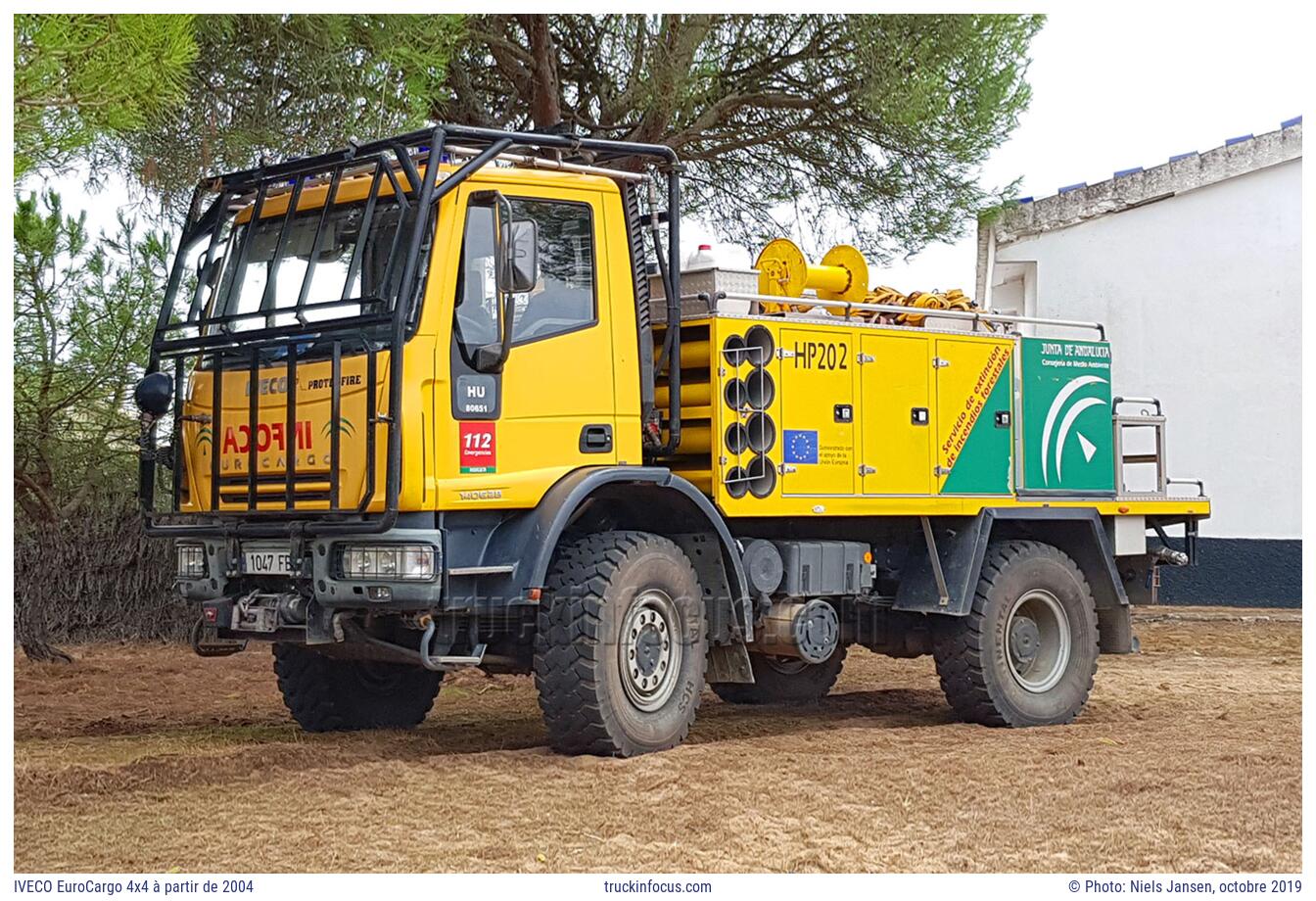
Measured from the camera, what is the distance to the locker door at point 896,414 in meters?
10.2

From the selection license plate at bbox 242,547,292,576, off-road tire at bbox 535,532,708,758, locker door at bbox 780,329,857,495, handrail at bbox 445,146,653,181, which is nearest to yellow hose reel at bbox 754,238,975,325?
locker door at bbox 780,329,857,495

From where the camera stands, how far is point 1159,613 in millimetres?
17812

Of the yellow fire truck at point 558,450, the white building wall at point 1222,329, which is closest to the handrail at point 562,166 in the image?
the yellow fire truck at point 558,450

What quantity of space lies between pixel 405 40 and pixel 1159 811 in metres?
7.62

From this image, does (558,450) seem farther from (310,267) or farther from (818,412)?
(818,412)

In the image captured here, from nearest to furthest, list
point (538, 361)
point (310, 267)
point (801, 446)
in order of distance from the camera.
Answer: point (538, 361) → point (310, 267) → point (801, 446)

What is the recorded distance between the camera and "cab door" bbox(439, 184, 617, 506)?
333 inches

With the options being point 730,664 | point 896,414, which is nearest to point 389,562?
point 730,664

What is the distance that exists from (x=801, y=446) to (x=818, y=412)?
0.24m

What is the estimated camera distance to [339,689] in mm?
9977

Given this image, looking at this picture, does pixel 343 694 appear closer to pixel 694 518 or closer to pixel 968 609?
pixel 694 518

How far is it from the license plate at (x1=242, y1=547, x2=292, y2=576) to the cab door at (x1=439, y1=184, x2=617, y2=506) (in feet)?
3.26

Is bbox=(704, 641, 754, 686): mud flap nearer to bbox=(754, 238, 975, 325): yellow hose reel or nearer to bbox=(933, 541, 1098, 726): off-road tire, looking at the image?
bbox=(933, 541, 1098, 726): off-road tire

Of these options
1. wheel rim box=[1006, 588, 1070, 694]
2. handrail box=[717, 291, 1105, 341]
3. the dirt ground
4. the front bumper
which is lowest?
the dirt ground
